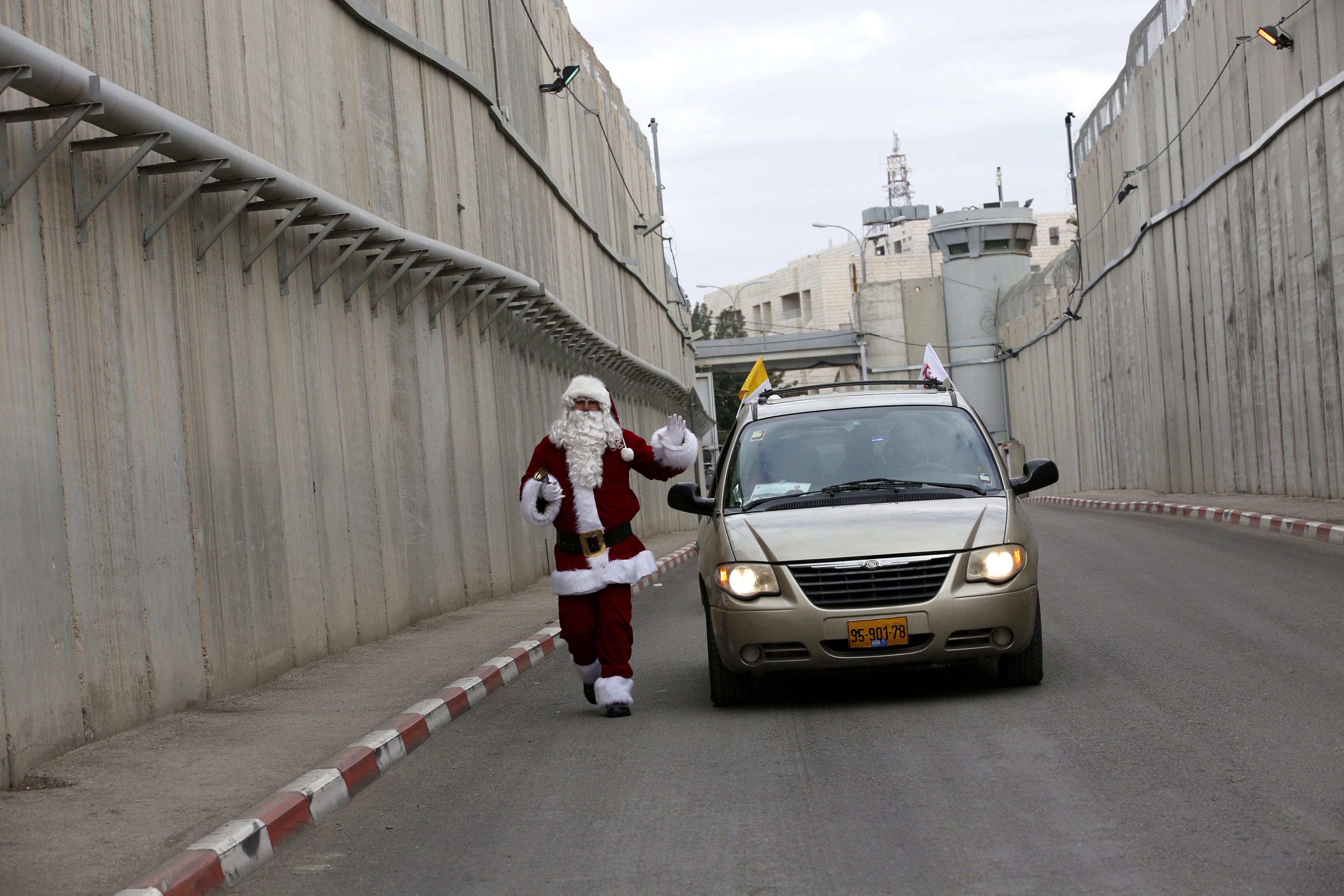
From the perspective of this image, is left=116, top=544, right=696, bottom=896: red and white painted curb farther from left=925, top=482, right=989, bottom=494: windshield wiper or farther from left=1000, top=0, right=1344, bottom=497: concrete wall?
left=1000, top=0, right=1344, bottom=497: concrete wall

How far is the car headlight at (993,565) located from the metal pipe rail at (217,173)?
493 centimetres

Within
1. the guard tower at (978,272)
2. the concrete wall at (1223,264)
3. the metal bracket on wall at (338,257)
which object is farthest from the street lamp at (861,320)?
the metal bracket on wall at (338,257)

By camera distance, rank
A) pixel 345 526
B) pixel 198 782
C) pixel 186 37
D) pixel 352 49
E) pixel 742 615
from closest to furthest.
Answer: pixel 198 782 → pixel 742 615 → pixel 186 37 → pixel 345 526 → pixel 352 49

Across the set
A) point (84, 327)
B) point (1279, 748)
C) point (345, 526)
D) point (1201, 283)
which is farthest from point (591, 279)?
point (1279, 748)

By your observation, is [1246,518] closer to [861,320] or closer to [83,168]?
[83,168]

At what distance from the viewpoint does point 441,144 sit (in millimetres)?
15609

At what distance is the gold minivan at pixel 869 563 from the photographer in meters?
7.38

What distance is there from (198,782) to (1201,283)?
2369 centimetres

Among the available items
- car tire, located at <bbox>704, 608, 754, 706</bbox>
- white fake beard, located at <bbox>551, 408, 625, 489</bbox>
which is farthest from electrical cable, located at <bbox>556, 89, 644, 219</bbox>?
car tire, located at <bbox>704, 608, 754, 706</bbox>

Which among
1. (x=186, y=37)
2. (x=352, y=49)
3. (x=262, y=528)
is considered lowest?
(x=262, y=528)

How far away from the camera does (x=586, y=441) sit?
26.6 ft

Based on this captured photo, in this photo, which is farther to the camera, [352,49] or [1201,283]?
[1201,283]

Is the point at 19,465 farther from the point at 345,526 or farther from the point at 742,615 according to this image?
the point at 345,526

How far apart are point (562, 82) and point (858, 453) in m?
16.5
